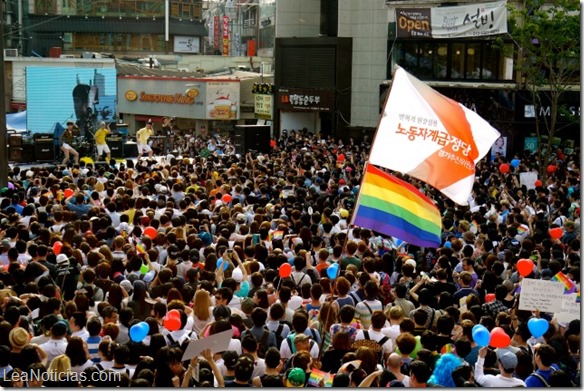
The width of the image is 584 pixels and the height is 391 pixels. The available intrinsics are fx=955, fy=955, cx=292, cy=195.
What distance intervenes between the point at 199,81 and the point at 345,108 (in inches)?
409

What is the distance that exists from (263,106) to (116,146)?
41.7 ft

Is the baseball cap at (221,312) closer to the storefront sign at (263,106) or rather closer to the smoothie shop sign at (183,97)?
the storefront sign at (263,106)

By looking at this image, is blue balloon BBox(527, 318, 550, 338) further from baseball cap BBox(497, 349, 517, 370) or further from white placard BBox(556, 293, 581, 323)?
baseball cap BBox(497, 349, 517, 370)

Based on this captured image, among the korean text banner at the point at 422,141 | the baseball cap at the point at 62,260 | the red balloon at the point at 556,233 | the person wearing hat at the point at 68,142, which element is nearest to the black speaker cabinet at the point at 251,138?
the person wearing hat at the point at 68,142

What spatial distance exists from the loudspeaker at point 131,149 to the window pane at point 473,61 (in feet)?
41.6

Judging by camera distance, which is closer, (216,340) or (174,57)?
(216,340)

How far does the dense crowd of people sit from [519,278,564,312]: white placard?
25 centimetres

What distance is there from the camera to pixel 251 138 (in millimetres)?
29984

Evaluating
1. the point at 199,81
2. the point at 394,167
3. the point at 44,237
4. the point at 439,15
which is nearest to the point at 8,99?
the point at 199,81

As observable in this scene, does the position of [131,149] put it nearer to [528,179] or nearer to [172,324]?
[528,179]

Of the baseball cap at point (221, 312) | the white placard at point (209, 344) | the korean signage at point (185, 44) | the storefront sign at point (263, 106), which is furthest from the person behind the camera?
the korean signage at point (185, 44)

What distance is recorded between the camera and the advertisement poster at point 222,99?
4672cm

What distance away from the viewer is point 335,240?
14164 millimetres

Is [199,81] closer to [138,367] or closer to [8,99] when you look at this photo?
[8,99]
